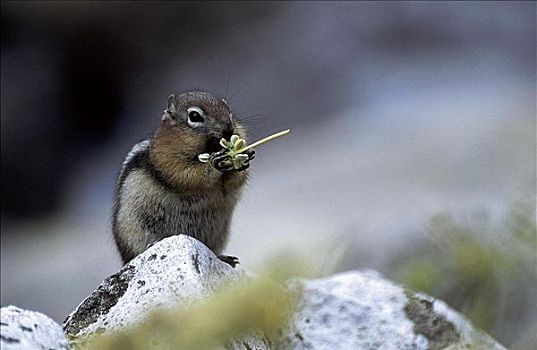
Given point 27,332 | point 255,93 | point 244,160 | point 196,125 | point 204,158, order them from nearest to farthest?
1. point 27,332
2. point 244,160
3. point 204,158
4. point 196,125
5. point 255,93

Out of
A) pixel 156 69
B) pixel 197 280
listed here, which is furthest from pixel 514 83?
pixel 197 280

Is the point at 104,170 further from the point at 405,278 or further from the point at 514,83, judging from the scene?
the point at 405,278

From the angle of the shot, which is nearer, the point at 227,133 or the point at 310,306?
the point at 310,306

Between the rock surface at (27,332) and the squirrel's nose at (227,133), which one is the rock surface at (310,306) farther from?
the squirrel's nose at (227,133)

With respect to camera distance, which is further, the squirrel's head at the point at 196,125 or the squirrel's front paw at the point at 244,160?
the squirrel's head at the point at 196,125

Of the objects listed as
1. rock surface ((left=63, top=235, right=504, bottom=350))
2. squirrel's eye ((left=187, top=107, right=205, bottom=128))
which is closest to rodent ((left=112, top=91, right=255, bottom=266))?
squirrel's eye ((left=187, top=107, right=205, bottom=128))

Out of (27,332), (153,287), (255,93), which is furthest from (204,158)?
(255,93)

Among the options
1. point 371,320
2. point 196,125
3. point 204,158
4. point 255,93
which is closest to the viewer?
point 371,320

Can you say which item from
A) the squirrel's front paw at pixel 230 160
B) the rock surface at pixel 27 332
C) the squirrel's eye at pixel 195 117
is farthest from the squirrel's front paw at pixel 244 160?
the rock surface at pixel 27 332

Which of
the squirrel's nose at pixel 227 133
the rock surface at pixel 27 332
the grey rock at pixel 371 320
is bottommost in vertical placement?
the grey rock at pixel 371 320

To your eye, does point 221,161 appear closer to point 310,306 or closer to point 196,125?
point 196,125
